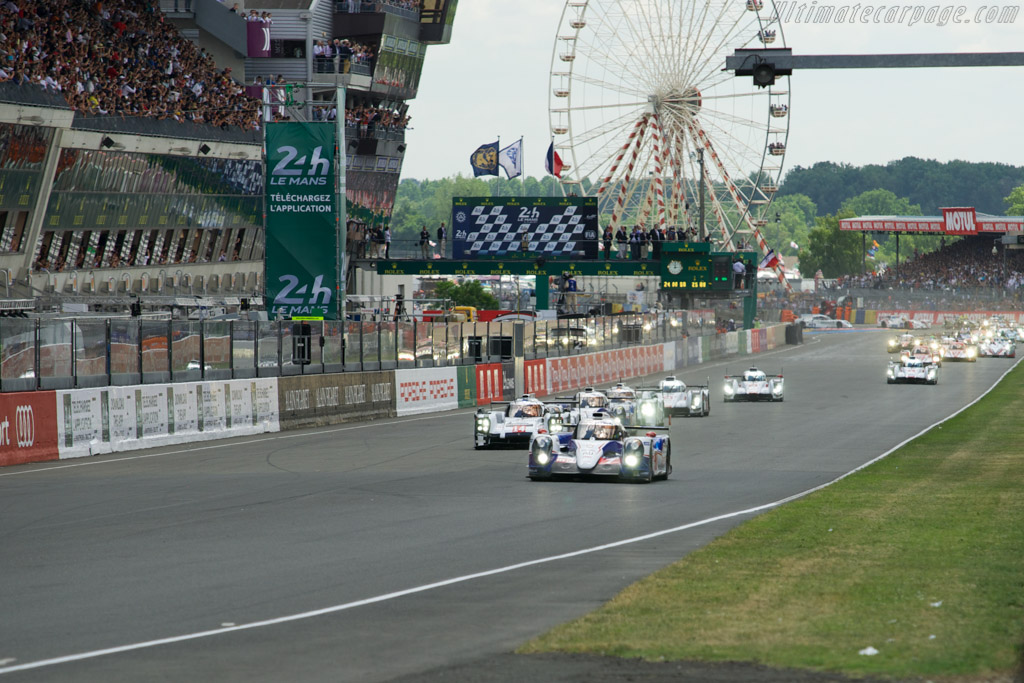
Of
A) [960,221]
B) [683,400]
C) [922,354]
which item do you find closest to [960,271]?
[960,221]

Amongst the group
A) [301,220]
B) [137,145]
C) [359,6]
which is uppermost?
[359,6]

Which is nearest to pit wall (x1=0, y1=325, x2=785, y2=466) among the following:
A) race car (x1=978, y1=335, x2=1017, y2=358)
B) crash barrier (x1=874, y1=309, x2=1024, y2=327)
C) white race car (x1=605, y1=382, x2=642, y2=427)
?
white race car (x1=605, y1=382, x2=642, y2=427)

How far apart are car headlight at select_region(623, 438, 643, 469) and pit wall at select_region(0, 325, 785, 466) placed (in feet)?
35.7

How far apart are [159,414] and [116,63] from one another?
20966 millimetres

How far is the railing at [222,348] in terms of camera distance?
25.4 meters

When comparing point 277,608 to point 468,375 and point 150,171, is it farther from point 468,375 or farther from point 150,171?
point 150,171

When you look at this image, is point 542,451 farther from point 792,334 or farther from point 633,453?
point 792,334

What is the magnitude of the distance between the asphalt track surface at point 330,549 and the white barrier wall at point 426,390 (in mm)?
8767

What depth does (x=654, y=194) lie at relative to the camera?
7294 centimetres

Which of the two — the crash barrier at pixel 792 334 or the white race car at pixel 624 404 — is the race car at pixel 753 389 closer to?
the white race car at pixel 624 404

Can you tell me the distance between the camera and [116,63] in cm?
4547

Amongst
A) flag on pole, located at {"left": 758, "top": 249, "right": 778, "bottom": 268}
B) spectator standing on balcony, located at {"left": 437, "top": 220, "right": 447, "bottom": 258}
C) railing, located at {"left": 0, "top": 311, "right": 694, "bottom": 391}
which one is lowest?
railing, located at {"left": 0, "top": 311, "right": 694, "bottom": 391}

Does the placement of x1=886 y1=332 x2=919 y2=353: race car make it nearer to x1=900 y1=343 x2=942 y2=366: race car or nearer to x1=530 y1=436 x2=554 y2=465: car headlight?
x1=900 y1=343 x2=942 y2=366: race car

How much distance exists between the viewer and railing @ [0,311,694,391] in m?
25.4
